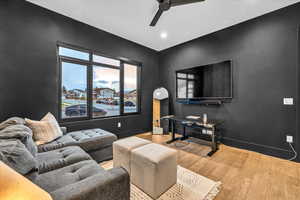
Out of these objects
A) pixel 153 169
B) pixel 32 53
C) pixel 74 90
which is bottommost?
pixel 153 169

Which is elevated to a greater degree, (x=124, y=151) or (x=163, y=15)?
(x=163, y=15)

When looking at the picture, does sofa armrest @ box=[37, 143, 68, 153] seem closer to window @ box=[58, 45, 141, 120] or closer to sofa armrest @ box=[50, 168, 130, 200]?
window @ box=[58, 45, 141, 120]

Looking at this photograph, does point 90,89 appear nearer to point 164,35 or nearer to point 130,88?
point 130,88

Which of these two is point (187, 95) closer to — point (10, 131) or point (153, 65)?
point (153, 65)

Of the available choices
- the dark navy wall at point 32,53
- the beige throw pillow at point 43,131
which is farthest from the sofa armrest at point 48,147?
the dark navy wall at point 32,53

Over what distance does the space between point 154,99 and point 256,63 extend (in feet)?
8.90

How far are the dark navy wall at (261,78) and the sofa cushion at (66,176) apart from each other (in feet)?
9.98

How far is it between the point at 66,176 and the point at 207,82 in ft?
10.8

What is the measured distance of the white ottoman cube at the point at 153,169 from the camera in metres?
1.42

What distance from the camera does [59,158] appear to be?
59.8 inches

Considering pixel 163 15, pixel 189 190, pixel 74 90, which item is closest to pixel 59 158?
pixel 189 190

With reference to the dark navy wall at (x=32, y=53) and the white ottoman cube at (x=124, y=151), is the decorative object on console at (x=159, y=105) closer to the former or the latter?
the dark navy wall at (x=32, y=53)

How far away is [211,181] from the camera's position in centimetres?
174

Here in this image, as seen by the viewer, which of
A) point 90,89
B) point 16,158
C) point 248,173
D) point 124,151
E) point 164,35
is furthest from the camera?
point 164,35
